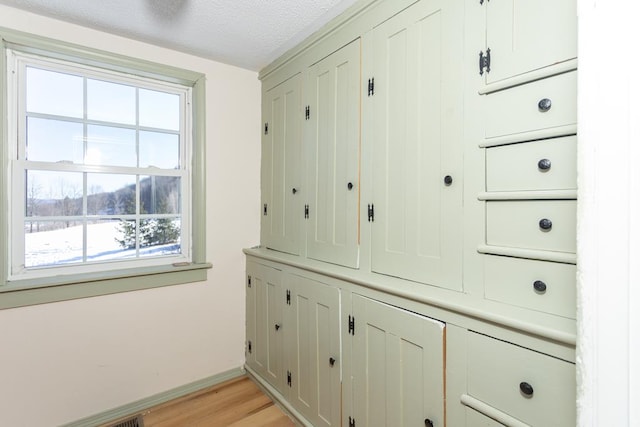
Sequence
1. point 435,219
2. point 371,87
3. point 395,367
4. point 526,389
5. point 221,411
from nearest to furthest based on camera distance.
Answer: point 526,389, point 435,219, point 395,367, point 371,87, point 221,411

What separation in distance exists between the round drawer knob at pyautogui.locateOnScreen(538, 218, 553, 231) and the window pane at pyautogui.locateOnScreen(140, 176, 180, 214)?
2.26m

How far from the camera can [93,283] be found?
6.69 feet

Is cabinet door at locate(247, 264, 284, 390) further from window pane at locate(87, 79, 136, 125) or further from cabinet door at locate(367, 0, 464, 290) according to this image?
window pane at locate(87, 79, 136, 125)

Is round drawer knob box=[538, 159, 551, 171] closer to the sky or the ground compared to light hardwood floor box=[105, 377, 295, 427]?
closer to the sky

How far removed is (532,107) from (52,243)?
→ 2.58 metres

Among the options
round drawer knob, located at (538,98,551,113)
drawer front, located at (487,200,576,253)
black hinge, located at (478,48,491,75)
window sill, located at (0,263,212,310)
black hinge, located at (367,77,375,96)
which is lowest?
window sill, located at (0,263,212,310)

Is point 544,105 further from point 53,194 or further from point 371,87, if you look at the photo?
point 53,194

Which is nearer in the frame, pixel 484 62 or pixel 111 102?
pixel 484 62

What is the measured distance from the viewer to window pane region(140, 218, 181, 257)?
232 cm

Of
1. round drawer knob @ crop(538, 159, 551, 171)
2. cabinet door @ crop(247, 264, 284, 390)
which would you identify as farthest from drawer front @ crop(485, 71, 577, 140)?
cabinet door @ crop(247, 264, 284, 390)

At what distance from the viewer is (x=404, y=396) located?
4.57 feet

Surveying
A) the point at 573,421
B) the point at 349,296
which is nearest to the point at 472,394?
the point at 573,421

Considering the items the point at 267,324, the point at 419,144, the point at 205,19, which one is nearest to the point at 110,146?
the point at 205,19

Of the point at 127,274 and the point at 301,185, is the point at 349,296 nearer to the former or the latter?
the point at 301,185
